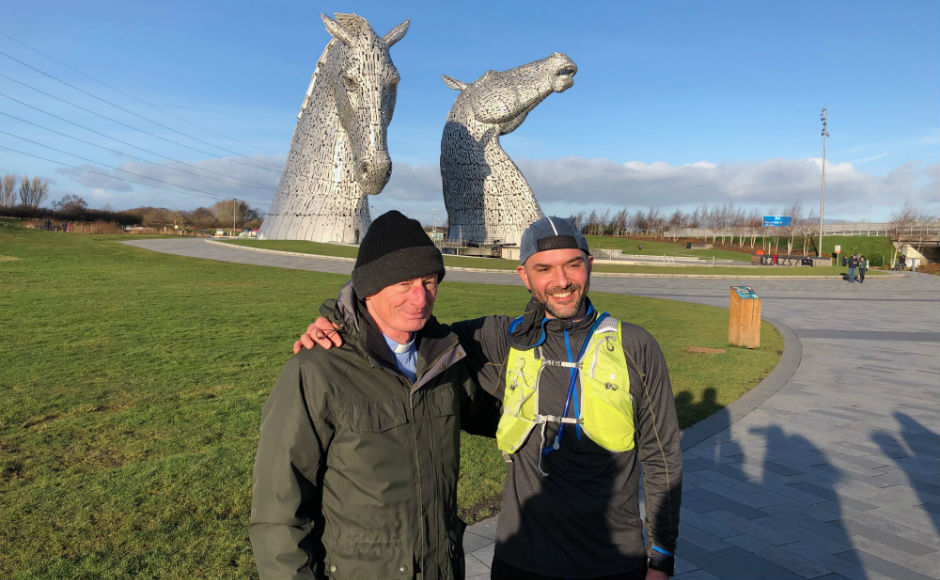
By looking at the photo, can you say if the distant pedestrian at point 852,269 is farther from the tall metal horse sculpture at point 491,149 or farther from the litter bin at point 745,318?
the litter bin at point 745,318

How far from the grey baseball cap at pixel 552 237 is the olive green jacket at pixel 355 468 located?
0.51m

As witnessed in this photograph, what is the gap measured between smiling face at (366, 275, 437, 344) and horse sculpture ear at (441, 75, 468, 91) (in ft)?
113

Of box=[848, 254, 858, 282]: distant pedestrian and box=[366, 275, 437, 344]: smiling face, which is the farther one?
box=[848, 254, 858, 282]: distant pedestrian

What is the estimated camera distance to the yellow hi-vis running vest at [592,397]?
210 cm

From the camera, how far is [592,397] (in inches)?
83.5

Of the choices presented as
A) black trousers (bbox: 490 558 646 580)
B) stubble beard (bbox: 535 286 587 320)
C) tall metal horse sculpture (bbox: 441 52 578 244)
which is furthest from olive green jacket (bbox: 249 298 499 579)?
tall metal horse sculpture (bbox: 441 52 578 244)

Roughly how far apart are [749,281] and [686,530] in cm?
2505

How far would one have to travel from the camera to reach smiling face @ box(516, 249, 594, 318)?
2.19 meters

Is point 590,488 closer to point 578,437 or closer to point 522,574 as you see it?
point 578,437

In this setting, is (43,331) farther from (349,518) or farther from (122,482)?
(349,518)

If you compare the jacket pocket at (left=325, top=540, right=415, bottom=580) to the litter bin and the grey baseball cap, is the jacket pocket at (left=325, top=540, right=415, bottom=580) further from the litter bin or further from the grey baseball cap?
the litter bin

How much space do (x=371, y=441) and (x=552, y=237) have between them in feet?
3.03

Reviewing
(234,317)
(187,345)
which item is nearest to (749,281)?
(234,317)

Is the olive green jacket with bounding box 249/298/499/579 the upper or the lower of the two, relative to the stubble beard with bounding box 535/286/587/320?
lower
